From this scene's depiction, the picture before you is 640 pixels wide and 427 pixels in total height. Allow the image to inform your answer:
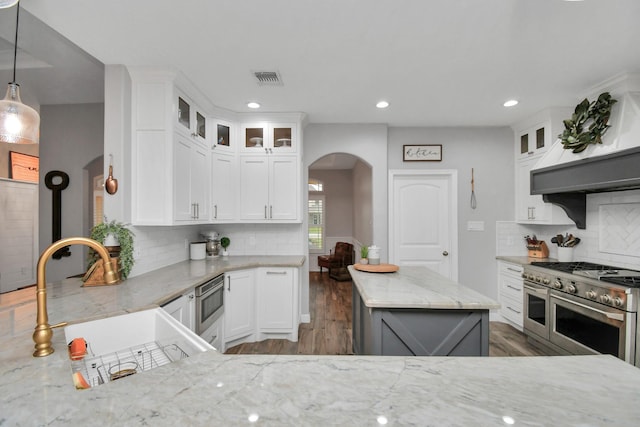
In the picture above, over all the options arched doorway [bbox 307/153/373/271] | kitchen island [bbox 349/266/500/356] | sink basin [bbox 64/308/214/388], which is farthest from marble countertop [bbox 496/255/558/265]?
arched doorway [bbox 307/153/373/271]

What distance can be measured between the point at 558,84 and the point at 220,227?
13.0ft

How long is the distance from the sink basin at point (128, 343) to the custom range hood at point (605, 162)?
3.16 metres

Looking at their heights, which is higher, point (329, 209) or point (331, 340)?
point (329, 209)

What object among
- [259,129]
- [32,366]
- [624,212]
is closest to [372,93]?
[259,129]

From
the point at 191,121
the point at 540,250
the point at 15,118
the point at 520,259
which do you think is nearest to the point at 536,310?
the point at 520,259

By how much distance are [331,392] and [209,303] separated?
2.16 meters

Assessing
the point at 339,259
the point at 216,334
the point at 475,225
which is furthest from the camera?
the point at 339,259

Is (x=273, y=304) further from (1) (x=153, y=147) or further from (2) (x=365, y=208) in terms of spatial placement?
(2) (x=365, y=208)

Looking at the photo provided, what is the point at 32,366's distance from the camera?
99 cm

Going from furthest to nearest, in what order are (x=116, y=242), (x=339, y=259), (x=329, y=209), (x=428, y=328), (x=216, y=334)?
1. (x=329, y=209)
2. (x=339, y=259)
3. (x=216, y=334)
4. (x=116, y=242)
5. (x=428, y=328)

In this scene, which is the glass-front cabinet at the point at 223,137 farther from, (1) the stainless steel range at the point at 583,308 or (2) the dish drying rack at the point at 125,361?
(1) the stainless steel range at the point at 583,308

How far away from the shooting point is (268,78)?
263 cm

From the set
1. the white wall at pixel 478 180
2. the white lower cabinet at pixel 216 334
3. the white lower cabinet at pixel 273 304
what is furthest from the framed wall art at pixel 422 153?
the white lower cabinet at pixel 216 334

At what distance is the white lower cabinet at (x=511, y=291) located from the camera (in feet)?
11.6
